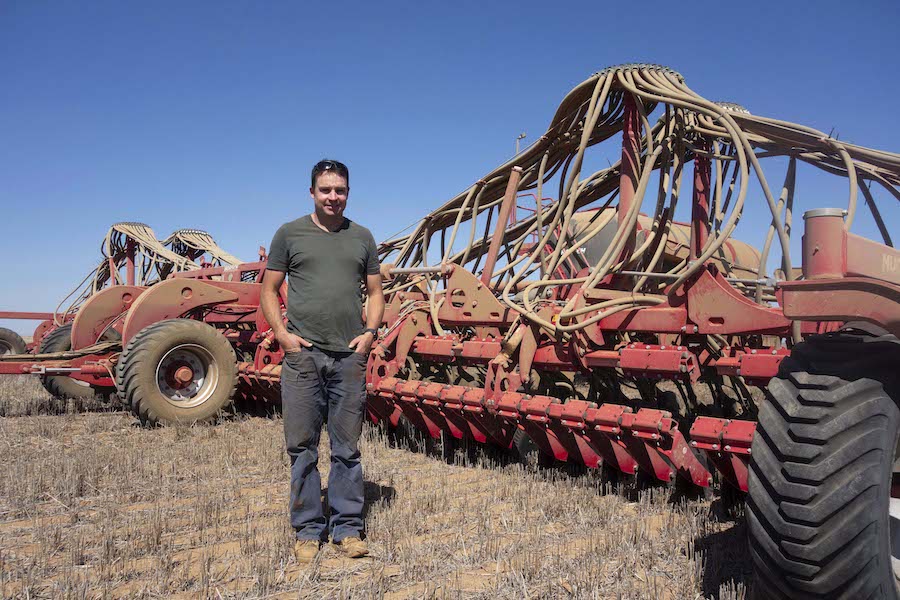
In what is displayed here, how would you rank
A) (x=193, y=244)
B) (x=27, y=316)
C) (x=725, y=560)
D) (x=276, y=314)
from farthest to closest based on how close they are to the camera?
(x=193, y=244)
(x=27, y=316)
(x=276, y=314)
(x=725, y=560)

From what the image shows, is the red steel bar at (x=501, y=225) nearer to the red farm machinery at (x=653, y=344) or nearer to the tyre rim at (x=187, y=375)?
the red farm machinery at (x=653, y=344)

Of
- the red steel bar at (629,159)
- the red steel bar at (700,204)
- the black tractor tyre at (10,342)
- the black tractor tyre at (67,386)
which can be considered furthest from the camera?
the black tractor tyre at (10,342)

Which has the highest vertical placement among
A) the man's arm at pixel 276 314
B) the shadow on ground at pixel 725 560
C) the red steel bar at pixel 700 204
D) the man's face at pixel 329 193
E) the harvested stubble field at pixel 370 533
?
the red steel bar at pixel 700 204

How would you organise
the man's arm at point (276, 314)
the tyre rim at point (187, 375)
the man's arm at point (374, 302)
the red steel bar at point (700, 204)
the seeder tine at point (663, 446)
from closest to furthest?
the man's arm at point (276, 314)
the man's arm at point (374, 302)
the seeder tine at point (663, 446)
the red steel bar at point (700, 204)
the tyre rim at point (187, 375)

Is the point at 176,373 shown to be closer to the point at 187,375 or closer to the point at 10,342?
the point at 187,375

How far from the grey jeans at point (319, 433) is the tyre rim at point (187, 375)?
3.72 metres

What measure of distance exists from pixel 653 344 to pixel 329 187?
3180mm

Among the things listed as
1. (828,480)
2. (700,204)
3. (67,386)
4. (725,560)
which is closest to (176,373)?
(67,386)

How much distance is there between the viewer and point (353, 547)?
10.1 feet

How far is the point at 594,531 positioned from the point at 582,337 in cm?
153

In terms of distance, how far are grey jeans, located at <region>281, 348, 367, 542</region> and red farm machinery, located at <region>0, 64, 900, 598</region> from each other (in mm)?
1414

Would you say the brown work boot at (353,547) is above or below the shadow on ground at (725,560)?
below

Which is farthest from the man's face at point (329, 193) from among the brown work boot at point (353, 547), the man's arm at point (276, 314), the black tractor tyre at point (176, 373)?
the black tractor tyre at point (176, 373)

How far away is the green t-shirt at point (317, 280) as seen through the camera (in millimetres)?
3201
